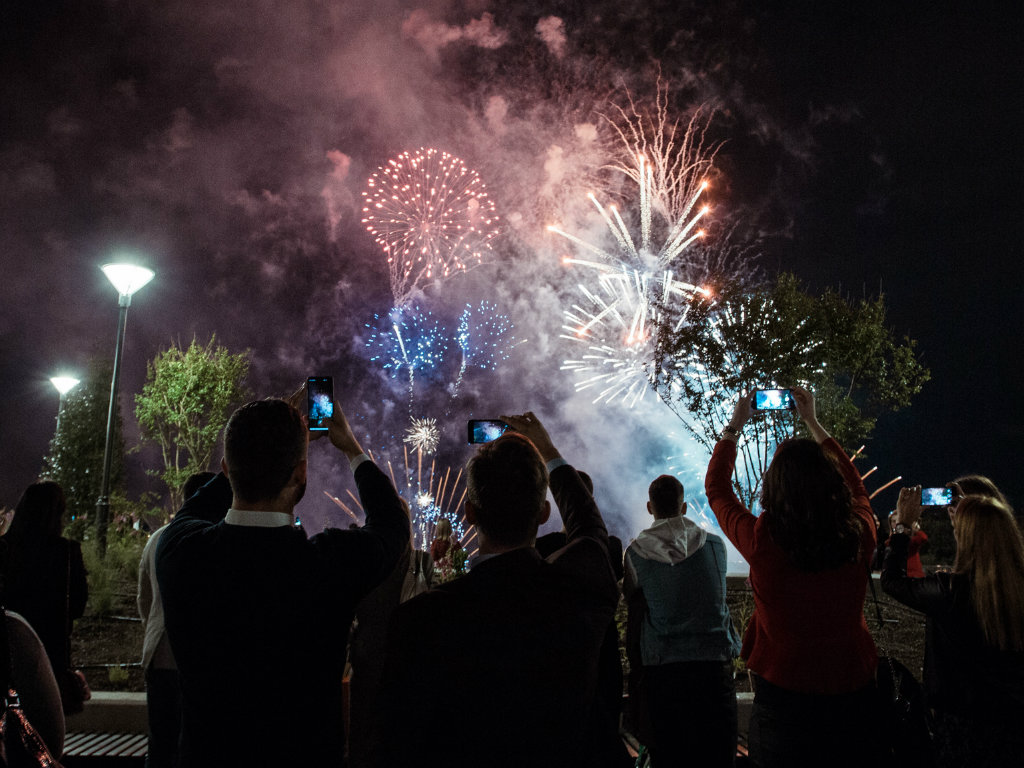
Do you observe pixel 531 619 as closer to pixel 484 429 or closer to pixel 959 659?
pixel 484 429

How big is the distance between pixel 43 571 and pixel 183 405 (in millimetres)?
20213

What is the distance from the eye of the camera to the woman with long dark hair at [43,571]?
403cm

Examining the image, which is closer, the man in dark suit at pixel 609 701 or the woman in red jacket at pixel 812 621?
the man in dark suit at pixel 609 701

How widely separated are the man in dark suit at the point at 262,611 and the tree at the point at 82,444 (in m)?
19.3

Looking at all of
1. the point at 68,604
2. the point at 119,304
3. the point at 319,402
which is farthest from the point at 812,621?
the point at 119,304

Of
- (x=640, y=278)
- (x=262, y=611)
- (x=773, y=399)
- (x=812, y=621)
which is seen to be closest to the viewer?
(x=262, y=611)

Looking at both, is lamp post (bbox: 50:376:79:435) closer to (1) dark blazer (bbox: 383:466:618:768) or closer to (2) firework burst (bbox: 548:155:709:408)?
(2) firework burst (bbox: 548:155:709:408)

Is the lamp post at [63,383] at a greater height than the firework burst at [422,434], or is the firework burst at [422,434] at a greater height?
the firework burst at [422,434]

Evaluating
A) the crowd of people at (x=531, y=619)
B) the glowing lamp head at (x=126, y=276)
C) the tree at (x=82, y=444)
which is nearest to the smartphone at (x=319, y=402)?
the crowd of people at (x=531, y=619)

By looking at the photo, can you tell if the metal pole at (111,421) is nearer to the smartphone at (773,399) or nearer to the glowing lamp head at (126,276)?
the glowing lamp head at (126,276)

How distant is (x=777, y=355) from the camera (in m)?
13.2

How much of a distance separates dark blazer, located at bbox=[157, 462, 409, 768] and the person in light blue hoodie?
229cm

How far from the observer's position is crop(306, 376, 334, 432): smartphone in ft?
8.92

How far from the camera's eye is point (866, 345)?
14.4 m
